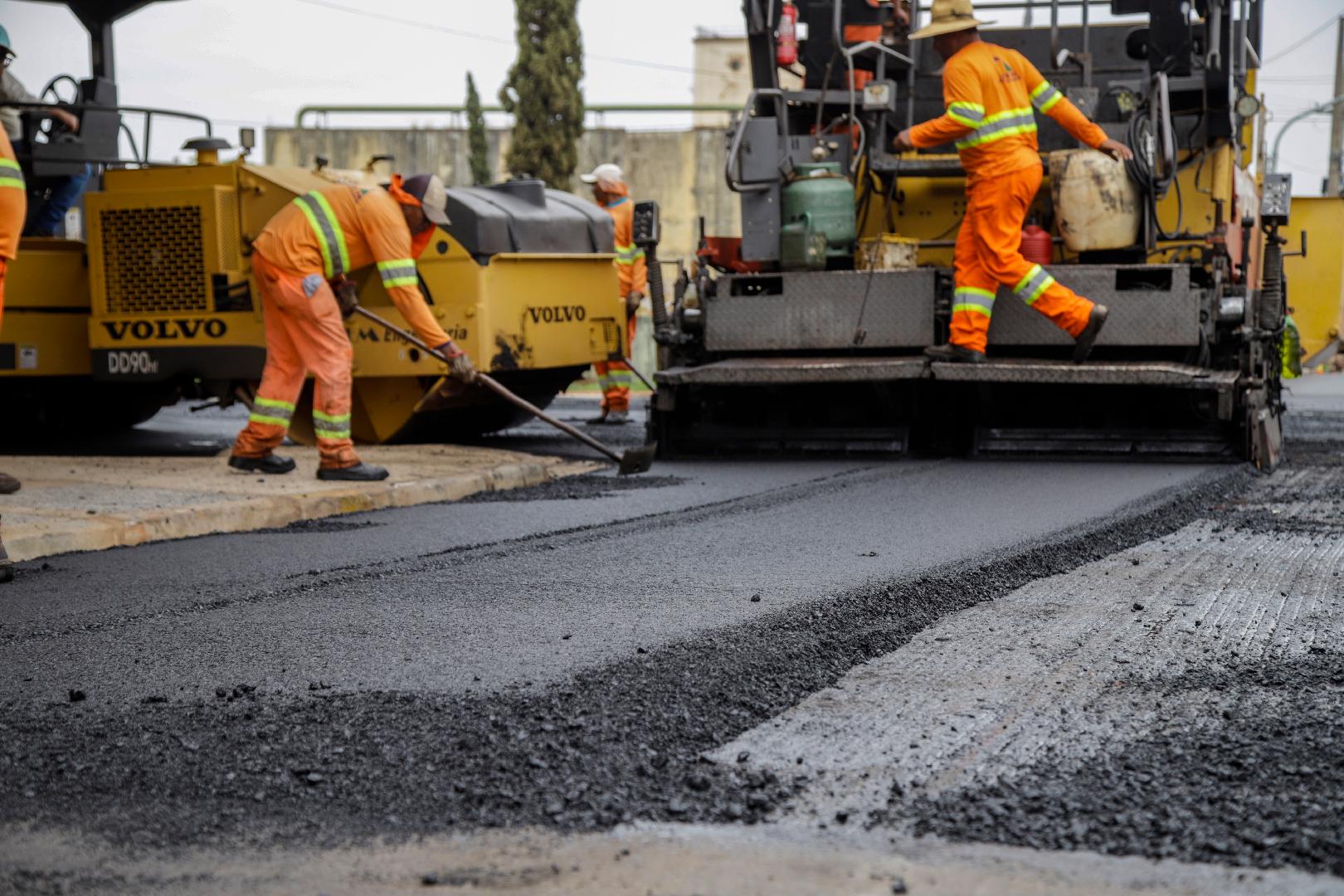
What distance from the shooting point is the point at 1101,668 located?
122 inches

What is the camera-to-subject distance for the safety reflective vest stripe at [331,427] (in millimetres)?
6547

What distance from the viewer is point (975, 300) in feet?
23.6

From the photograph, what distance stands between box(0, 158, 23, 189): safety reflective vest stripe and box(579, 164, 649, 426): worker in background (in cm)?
475

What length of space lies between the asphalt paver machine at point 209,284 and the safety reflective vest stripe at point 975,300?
86.1 inches

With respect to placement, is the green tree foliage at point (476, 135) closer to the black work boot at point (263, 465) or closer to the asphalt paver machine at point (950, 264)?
the asphalt paver machine at point (950, 264)

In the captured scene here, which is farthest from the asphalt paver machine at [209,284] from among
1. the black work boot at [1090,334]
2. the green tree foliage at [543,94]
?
the green tree foliage at [543,94]

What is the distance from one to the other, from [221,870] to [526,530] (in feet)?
10.9

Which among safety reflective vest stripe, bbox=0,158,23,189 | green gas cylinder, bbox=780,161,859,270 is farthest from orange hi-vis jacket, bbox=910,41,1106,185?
safety reflective vest stripe, bbox=0,158,23,189

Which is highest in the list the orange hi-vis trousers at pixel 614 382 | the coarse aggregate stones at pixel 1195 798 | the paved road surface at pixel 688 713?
the orange hi-vis trousers at pixel 614 382

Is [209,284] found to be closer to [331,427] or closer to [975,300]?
[331,427]

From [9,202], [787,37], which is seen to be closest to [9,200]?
[9,202]

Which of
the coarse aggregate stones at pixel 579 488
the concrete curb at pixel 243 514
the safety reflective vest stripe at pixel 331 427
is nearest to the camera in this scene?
the concrete curb at pixel 243 514

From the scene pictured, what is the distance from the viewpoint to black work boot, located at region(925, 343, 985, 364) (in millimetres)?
7152

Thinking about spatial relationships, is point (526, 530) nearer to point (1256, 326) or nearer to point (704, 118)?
point (1256, 326)
